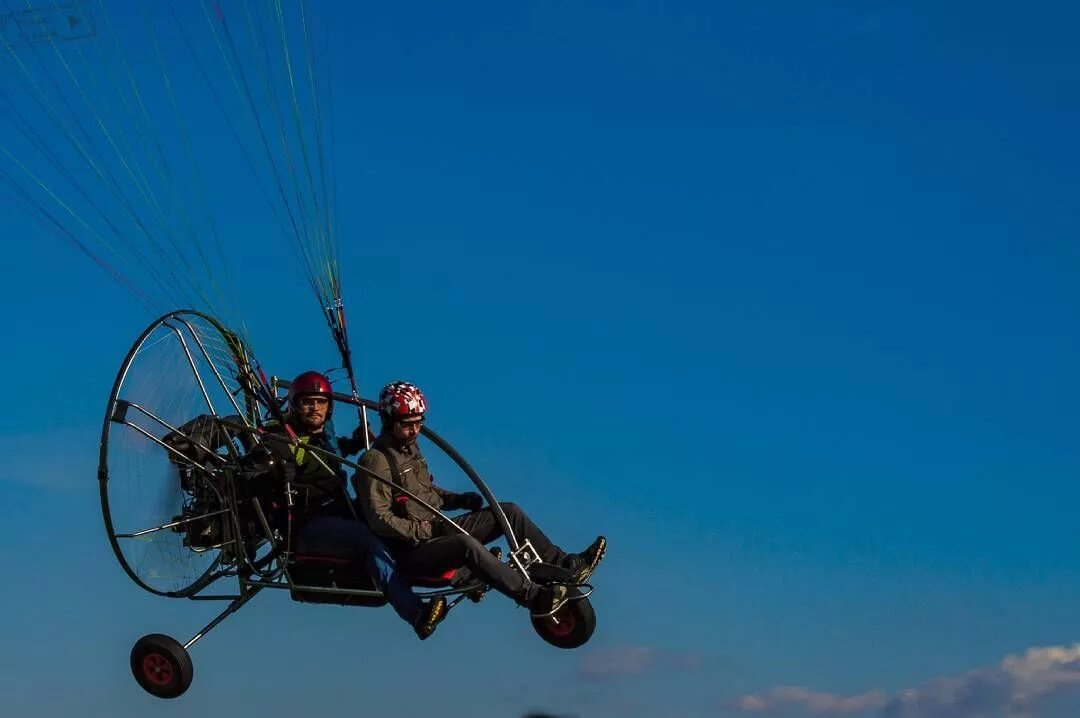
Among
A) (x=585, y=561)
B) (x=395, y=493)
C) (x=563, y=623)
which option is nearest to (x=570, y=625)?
(x=563, y=623)

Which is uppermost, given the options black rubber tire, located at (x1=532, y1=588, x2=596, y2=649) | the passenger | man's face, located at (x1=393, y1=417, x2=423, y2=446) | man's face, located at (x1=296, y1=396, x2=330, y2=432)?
man's face, located at (x1=296, y1=396, x2=330, y2=432)

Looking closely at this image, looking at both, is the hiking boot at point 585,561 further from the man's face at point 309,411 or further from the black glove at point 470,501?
the man's face at point 309,411

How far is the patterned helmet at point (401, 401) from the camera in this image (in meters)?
15.0

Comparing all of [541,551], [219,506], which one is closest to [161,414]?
[219,506]

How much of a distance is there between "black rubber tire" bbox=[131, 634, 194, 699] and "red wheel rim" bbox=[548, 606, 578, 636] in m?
3.08

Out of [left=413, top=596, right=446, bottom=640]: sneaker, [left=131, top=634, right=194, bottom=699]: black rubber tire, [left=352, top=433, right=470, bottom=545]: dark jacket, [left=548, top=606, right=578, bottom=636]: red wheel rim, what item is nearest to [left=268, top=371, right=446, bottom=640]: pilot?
[left=413, top=596, right=446, bottom=640]: sneaker

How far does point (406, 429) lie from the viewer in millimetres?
15000

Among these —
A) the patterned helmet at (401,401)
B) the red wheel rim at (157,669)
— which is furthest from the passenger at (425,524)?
the red wheel rim at (157,669)

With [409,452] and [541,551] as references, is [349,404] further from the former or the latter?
[541,551]

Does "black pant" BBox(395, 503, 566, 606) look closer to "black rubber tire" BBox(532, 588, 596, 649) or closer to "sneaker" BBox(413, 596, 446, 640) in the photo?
"sneaker" BBox(413, 596, 446, 640)

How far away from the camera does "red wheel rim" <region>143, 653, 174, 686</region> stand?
16031mm

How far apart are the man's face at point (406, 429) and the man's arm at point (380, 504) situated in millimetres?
235

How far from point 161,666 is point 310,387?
9.32ft

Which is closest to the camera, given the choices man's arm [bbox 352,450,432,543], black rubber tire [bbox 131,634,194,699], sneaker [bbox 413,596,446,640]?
sneaker [bbox 413,596,446,640]
